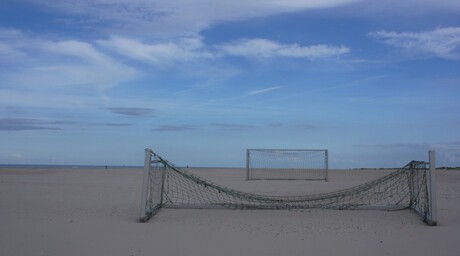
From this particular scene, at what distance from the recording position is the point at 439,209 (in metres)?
13.6

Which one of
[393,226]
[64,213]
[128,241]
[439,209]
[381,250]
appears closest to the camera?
[381,250]

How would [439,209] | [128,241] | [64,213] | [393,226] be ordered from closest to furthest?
1. [128,241]
2. [393,226]
3. [64,213]
4. [439,209]

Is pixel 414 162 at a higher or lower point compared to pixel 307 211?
higher

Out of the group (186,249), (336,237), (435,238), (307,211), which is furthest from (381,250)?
(307,211)

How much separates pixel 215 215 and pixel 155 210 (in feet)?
5.34

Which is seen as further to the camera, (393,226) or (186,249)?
(393,226)

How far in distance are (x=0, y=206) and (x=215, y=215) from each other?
6535 millimetres

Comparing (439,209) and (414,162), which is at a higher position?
(414,162)

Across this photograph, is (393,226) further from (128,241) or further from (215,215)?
(128,241)

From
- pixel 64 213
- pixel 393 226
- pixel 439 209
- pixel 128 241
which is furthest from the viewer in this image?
pixel 439 209

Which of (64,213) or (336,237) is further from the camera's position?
(64,213)

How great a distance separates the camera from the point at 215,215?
12.4 metres

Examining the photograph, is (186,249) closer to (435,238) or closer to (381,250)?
(381,250)

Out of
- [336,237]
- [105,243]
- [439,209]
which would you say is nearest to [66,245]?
[105,243]
